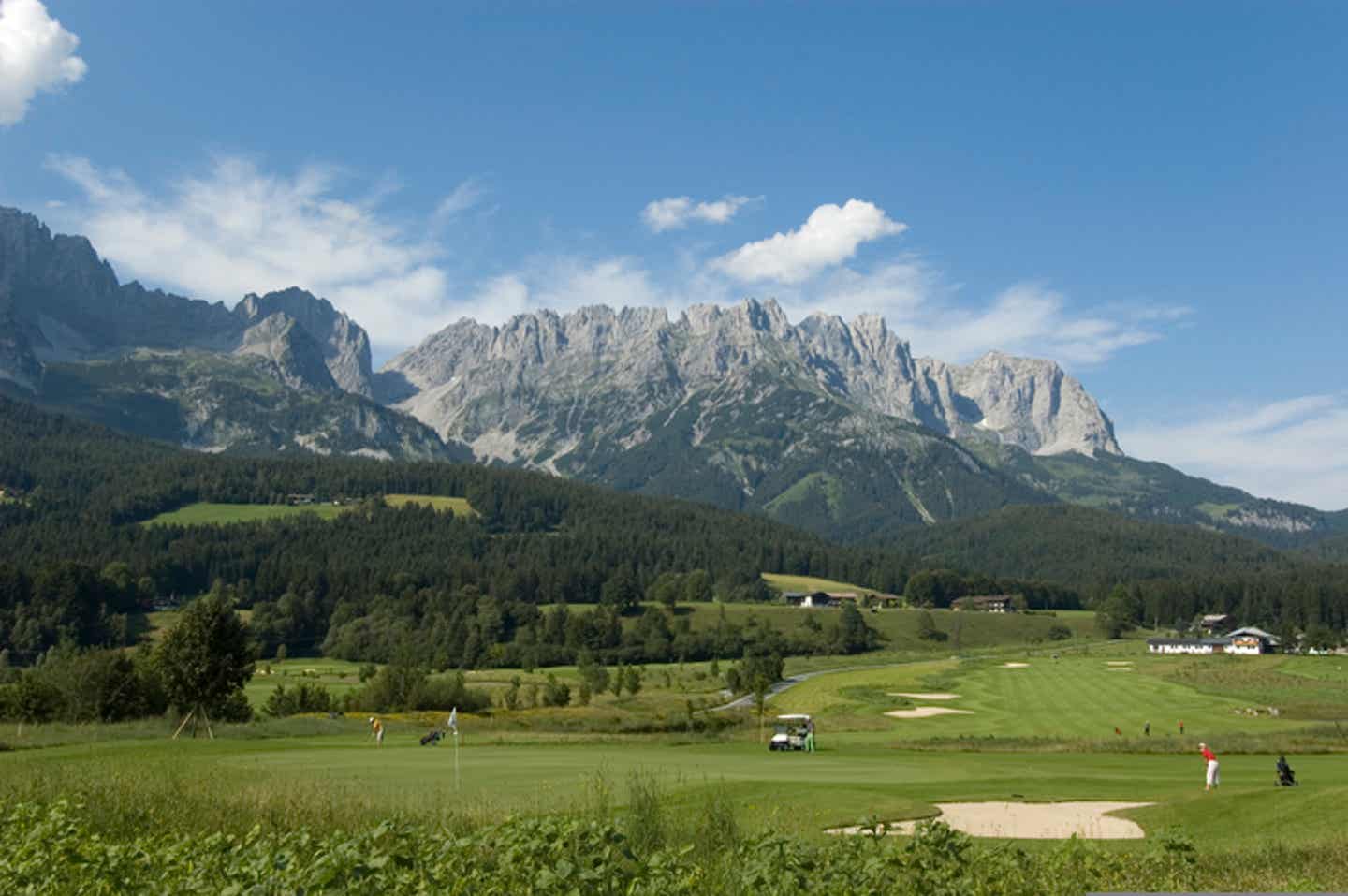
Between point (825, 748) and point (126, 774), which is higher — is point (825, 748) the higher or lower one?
the lower one

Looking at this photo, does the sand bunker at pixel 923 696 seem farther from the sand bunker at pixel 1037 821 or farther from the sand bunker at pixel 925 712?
the sand bunker at pixel 1037 821

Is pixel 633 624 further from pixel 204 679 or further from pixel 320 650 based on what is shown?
pixel 204 679

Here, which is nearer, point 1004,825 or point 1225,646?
point 1004,825

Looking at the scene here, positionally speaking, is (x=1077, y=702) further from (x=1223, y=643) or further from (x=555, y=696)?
(x=1223, y=643)

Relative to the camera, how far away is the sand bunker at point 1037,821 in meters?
25.8

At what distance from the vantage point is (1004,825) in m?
27.4

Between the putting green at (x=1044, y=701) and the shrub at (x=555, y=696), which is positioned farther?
the shrub at (x=555, y=696)

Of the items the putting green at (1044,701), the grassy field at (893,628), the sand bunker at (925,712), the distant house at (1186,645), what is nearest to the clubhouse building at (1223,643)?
the distant house at (1186,645)

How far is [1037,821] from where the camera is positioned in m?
28.6

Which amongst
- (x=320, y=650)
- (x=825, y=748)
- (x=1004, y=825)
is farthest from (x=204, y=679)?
(x=320, y=650)

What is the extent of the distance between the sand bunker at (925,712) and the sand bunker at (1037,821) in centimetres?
5510

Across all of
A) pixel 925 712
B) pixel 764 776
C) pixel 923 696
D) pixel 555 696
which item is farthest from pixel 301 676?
pixel 764 776

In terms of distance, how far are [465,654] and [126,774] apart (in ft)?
455

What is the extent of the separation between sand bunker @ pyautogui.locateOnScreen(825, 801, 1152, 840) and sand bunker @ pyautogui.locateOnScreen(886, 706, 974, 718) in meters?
55.1
